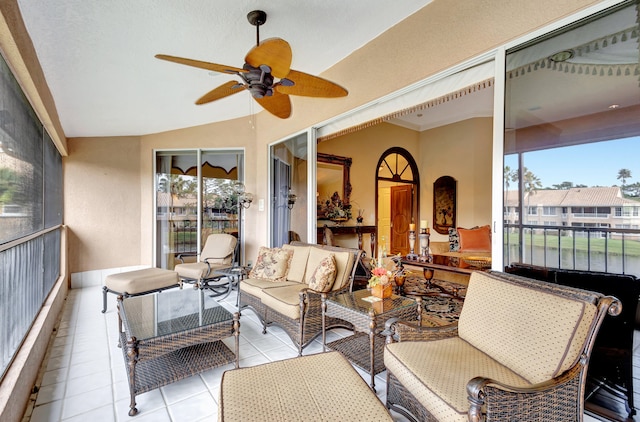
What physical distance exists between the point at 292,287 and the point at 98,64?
286 centimetres

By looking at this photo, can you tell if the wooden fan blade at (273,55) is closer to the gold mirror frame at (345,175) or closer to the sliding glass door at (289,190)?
the sliding glass door at (289,190)

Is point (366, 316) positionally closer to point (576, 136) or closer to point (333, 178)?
point (576, 136)

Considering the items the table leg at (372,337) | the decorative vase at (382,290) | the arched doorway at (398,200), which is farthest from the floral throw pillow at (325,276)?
the arched doorway at (398,200)

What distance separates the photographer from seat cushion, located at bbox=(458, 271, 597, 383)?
1.28 meters

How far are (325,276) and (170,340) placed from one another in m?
1.33

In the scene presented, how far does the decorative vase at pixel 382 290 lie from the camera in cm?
240

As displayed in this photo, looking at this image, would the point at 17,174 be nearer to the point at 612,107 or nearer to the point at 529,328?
the point at 529,328

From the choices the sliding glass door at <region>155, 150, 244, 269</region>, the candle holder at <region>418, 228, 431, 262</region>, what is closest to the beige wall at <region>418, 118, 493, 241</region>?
the candle holder at <region>418, 228, 431, 262</region>

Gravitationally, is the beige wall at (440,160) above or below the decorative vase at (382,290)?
above

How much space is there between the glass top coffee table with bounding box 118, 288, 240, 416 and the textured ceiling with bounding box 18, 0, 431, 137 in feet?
6.52

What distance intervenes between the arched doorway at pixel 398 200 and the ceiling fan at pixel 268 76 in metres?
4.73

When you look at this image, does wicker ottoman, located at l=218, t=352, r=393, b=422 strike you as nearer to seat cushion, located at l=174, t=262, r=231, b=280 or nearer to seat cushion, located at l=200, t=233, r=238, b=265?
seat cushion, located at l=174, t=262, r=231, b=280

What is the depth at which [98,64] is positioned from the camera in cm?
282

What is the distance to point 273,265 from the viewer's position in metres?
3.40
